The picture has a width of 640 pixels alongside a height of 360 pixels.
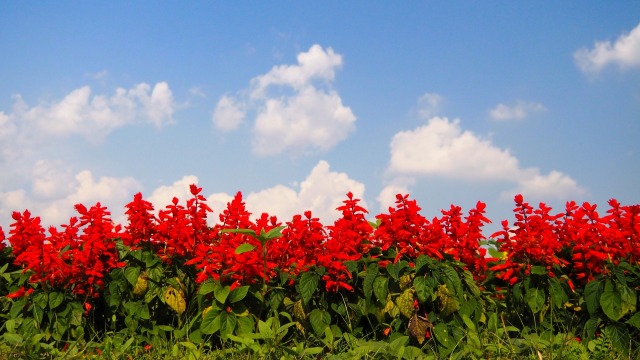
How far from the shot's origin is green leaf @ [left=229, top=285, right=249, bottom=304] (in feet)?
17.9

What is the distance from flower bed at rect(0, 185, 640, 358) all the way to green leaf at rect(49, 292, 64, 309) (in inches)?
0.8

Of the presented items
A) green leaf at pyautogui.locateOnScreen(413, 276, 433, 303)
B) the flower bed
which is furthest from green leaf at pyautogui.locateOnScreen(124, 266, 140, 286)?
green leaf at pyautogui.locateOnScreen(413, 276, 433, 303)

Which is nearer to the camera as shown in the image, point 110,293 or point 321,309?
point 321,309

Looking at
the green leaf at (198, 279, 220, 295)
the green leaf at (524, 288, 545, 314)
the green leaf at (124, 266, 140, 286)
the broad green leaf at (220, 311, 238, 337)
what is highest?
the green leaf at (124, 266, 140, 286)

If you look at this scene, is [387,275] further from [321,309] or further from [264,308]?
[264,308]

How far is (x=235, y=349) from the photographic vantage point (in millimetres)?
5512

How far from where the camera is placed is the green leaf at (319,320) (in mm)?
5484

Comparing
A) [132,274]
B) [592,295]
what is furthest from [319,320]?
[592,295]

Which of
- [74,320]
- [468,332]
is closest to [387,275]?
[468,332]

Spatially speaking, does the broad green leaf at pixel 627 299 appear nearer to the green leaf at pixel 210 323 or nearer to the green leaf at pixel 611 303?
the green leaf at pixel 611 303

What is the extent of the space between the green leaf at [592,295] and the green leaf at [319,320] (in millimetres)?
2482

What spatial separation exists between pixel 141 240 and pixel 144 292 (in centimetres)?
64

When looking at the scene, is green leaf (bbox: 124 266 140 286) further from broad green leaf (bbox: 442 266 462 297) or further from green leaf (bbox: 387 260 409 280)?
broad green leaf (bbox: 442 266 462 297)

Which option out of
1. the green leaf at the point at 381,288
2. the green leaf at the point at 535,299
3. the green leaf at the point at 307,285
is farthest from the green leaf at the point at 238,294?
the green leaf at the point at 535,299
